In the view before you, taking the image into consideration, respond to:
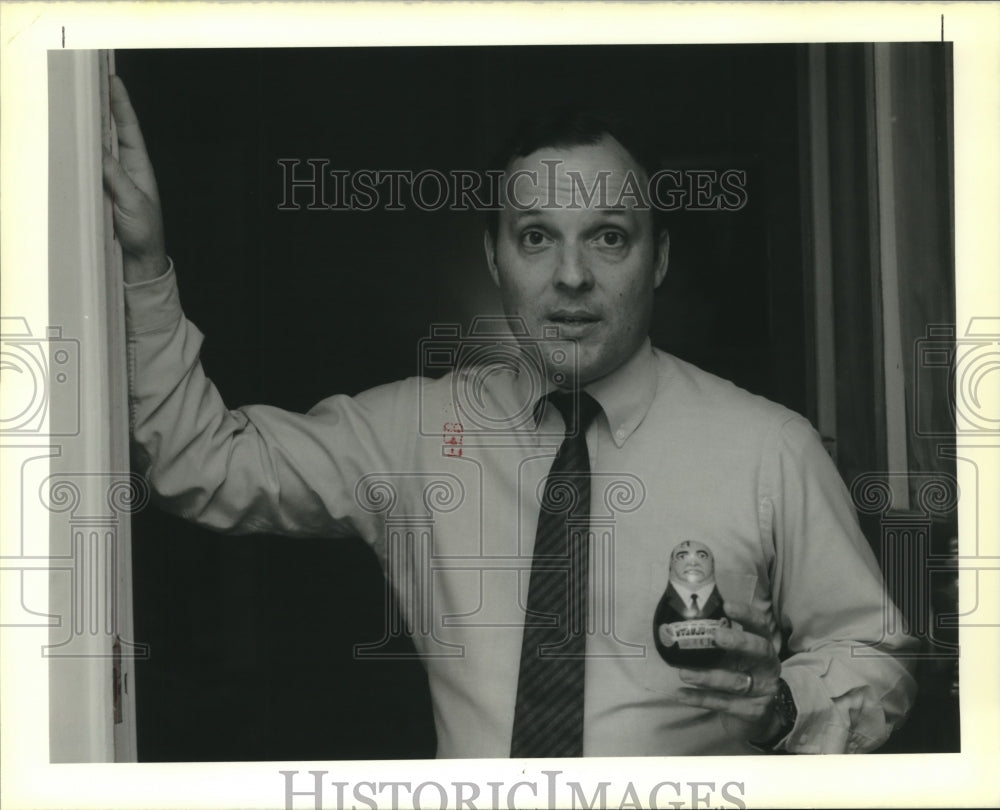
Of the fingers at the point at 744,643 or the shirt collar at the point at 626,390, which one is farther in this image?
the shirt collar at the point at 626,390

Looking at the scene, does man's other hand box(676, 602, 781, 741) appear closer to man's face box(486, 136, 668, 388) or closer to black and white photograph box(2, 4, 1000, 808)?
black and white photograph box(2, 4, 1000, 808)

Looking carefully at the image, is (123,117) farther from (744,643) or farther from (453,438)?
(744,643)

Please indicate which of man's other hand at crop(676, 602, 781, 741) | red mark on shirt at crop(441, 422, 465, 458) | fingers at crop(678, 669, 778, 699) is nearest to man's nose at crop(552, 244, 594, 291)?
red mark on shirt at crop(441, 422, 465, 458)

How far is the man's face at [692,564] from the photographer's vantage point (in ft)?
9.91

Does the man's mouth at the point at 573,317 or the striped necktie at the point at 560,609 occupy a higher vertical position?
the man's mouth at the point at 573,317

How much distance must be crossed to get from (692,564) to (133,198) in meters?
1.42

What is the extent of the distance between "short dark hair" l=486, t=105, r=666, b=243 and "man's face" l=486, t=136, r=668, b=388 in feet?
0.05

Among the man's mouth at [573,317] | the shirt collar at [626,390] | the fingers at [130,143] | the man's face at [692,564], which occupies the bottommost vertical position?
the man's face at [692,564]

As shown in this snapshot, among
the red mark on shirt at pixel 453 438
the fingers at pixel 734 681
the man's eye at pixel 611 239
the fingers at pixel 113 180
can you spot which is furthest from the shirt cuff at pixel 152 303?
the fingers at pixel 734 681

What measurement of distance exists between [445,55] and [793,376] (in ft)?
3.38

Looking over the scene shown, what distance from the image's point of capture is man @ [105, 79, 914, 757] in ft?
10.1

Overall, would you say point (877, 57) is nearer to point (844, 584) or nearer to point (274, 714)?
point (844, 584)

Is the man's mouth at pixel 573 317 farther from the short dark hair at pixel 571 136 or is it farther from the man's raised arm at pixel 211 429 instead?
the man's raised arm at pixel 211 429

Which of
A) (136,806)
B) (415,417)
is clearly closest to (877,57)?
(415,417)
